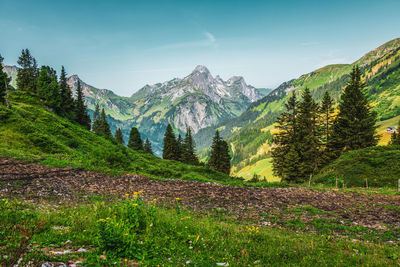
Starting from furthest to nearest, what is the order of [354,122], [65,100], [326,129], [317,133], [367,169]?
[65,100], [326,129], [317,133], [354,122], [367,169]

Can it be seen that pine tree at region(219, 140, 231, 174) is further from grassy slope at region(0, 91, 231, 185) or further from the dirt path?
the dirt path

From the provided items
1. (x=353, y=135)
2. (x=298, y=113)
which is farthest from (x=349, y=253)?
(x=353, y=135)

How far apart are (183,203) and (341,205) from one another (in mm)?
12126

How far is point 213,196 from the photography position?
15781 mm

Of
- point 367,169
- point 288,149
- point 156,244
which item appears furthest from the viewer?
point 288,149

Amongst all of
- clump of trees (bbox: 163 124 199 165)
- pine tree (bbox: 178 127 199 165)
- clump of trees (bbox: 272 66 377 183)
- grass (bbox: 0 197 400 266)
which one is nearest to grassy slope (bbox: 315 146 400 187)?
clump of trees (bbox: 272 66 377 183)

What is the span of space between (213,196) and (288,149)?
2948 centimetres

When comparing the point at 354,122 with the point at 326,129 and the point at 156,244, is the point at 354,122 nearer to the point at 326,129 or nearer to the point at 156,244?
the point at 326,129

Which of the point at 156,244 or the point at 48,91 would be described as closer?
the point at 156,244

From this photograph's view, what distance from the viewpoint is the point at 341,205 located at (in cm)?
1456

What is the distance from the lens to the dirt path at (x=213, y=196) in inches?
459

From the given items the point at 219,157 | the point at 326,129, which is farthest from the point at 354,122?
the point at 219,157

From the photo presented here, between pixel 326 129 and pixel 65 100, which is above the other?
pixel 65 100

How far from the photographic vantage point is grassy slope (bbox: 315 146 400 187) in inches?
961
